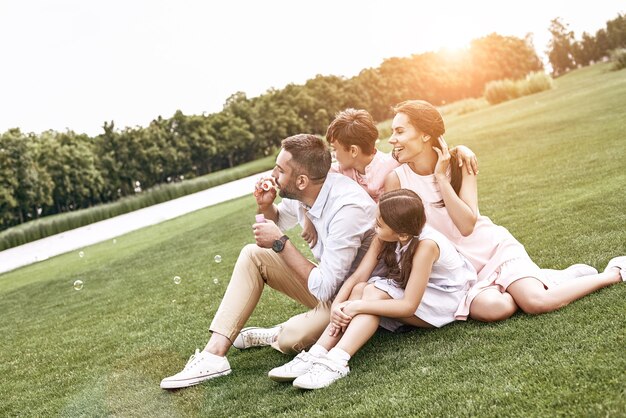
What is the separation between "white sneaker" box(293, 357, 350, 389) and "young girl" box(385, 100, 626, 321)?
0.98m

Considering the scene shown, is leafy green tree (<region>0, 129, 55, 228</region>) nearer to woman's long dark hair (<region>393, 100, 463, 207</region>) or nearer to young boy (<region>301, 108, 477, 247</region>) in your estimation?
young boy (<region>301, 108, 477, 247</region>)

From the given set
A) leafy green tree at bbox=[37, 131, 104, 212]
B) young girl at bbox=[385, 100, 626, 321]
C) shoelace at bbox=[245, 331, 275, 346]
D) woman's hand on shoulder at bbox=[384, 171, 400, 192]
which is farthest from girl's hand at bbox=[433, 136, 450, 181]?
leafy green tree at bbox=[37, 131, 104, 212]

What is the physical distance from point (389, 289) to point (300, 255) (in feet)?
2.07

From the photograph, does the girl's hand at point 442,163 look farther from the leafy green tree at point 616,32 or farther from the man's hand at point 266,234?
the leafy green tree at point 616,32

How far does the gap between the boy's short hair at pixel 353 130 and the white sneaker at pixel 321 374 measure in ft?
5.19

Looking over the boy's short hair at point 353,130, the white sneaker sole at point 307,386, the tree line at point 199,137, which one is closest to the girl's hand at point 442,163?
the boy's short hair at point 353,130

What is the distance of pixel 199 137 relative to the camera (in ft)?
193

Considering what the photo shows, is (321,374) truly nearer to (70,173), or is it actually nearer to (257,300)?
(257,300)

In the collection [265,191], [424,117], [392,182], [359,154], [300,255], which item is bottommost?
[300,255]

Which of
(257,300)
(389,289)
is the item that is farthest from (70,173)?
(389,289)

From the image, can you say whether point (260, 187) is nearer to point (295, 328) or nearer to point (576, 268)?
point (295, 328)

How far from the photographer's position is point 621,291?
4.00m

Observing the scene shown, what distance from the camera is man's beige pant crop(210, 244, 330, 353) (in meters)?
4.29

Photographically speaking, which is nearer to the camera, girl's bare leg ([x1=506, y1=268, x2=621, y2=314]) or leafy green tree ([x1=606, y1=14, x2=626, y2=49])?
girl's bare leg ([x1=506, y1=268, x2=621, y2=314])
